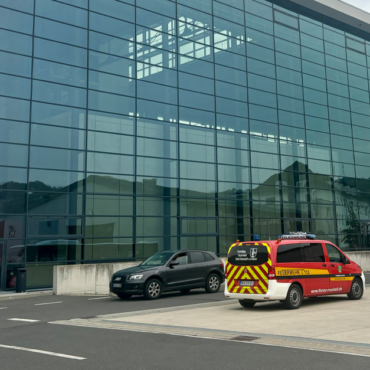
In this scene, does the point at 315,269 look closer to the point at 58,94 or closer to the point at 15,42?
the point at 58,94

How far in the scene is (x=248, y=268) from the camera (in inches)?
509

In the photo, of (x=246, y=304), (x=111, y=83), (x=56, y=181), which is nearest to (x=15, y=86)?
(x=56, y=181)

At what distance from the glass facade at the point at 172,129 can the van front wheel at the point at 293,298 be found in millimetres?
12437

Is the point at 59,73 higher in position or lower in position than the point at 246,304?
higher

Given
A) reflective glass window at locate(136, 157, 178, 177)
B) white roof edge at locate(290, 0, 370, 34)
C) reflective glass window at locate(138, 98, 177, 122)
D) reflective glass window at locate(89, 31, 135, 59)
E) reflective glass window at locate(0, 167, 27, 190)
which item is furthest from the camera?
white roof edge at locate(290, 0, 370, 34)

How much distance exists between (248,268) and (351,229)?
24290 millimetres

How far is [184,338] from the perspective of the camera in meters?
8.87

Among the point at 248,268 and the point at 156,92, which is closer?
the point at 248,268

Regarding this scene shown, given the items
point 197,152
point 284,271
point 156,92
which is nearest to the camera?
point 284,271

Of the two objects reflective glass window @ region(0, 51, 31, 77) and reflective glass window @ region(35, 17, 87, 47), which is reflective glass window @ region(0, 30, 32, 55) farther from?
reflective glass window @ region(35, 17, 87, 47)

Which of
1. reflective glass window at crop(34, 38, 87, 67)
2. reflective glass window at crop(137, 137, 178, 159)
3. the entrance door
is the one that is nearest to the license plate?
the entrance door

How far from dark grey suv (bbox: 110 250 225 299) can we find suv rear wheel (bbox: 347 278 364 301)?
505 centimetres

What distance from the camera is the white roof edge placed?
34.4 metres

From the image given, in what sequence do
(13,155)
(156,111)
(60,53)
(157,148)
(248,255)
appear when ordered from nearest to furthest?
(248,255)
(13,155)
(60,53)
(157,148)
(156,111)
